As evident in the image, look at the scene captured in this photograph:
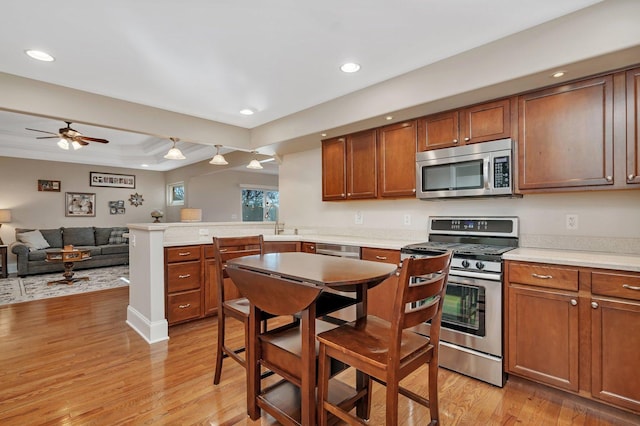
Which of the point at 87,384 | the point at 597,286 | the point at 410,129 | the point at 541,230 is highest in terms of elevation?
the point at 410,129

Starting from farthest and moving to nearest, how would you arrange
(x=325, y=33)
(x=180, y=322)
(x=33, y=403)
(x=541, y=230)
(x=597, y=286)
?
(x=180, y=322) → (x=541, y=230) → (x=325, y=33) → (x=33, y=403) → (x=597, y=286)

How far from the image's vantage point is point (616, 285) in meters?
1.84

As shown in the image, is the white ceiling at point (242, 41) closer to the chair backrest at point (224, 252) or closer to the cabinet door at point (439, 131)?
the cabinet door at point (439, 131)

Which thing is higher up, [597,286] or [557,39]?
[557,39]

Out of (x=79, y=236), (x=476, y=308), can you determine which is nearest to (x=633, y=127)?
(x=476, y=308)

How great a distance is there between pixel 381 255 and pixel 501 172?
1222mm

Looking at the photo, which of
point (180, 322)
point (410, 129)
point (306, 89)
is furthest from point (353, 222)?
point (180, 322)

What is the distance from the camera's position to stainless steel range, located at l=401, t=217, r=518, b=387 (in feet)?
7.36

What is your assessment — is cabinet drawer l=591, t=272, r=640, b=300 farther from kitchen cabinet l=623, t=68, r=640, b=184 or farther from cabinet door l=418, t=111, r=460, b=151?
cabinet door l=418, t=111, r=460, b=151

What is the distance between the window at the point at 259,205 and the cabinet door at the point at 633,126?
297 inches

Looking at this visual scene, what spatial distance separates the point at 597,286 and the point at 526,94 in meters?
1.43

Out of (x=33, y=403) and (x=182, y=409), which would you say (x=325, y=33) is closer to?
(x=182, y=409)

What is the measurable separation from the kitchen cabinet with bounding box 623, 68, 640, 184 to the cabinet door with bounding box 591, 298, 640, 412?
2.68 ft

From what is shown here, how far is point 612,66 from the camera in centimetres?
200
